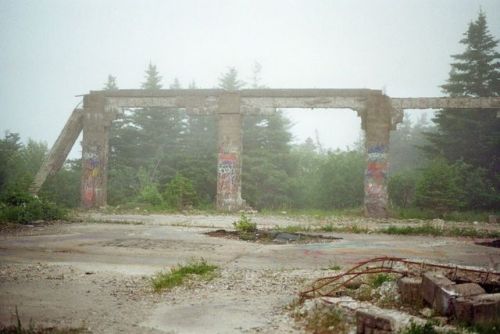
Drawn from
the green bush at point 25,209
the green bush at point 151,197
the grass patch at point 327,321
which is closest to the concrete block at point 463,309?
the grass patch at point 327,321

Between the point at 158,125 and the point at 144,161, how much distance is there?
277 centimetres

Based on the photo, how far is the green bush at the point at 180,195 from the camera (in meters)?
17.2

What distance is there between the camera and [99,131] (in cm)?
1762

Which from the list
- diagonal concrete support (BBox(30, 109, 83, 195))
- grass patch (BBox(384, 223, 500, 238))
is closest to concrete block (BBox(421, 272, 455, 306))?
grass patch (BBox(384, 223, 500, 238))

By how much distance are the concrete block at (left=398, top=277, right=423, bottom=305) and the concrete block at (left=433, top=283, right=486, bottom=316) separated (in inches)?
11.8

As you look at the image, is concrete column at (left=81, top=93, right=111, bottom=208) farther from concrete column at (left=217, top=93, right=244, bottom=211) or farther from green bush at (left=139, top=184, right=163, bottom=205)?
concrete column at (left=217, top=93, right=244, bottom=211)

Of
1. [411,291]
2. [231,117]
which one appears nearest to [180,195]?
Result: [231,117]

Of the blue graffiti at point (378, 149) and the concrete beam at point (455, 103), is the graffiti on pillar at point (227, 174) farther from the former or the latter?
the concrete beam at point (455, 103)

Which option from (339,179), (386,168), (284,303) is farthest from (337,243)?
(339,179)

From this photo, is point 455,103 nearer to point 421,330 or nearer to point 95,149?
point 421,330

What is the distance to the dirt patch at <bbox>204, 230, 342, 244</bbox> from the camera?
884cm

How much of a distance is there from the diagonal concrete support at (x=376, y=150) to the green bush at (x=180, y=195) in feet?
24.8

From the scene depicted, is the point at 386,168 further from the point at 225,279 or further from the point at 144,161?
the point at 144,161

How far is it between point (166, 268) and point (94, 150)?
1319 cm
